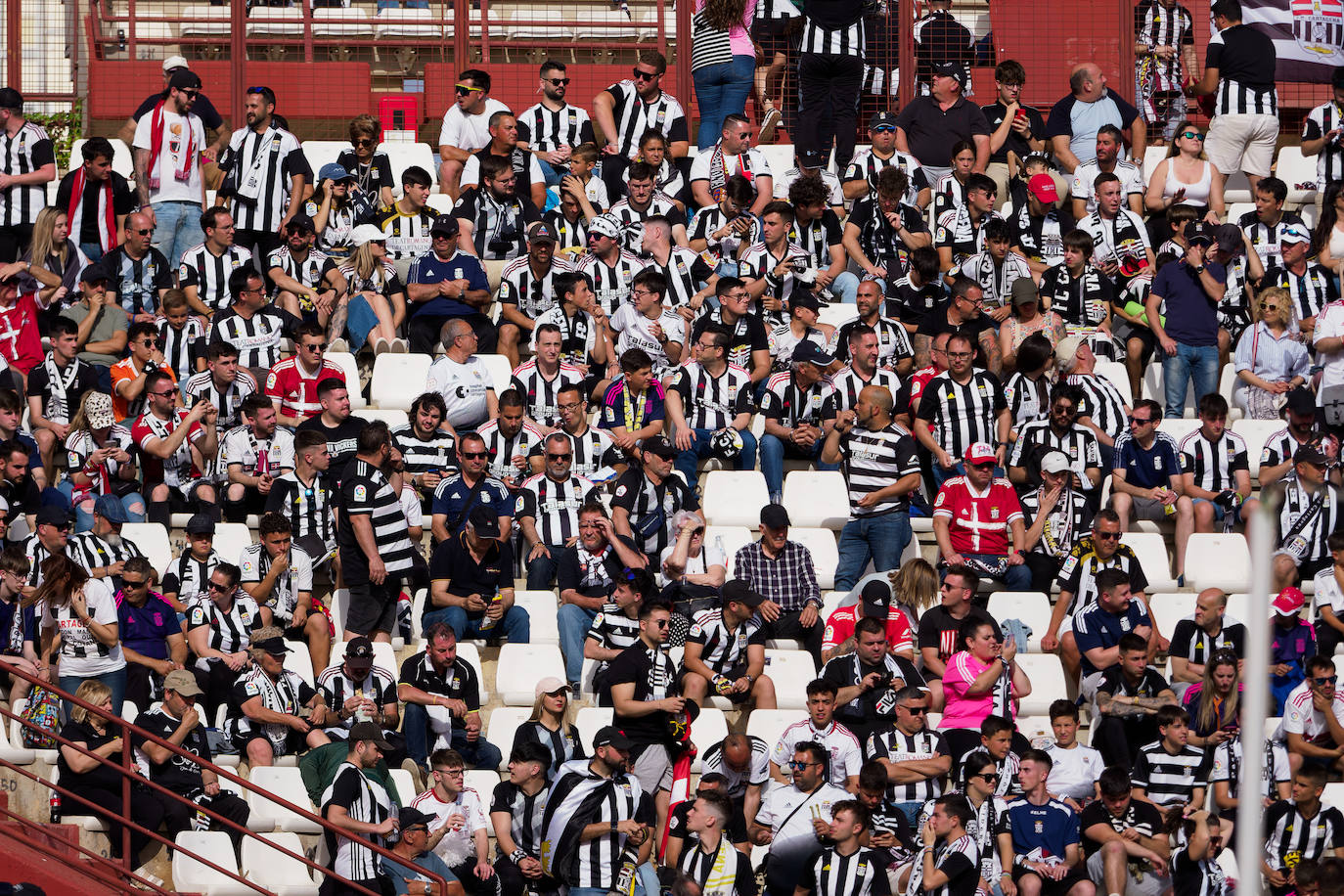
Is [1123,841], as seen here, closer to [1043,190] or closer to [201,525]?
[201,525]

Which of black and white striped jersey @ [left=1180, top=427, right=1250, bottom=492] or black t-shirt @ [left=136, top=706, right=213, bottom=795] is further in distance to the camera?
black and white striped jersey @ [left=1180, top=427, right=1250, bottom=492]

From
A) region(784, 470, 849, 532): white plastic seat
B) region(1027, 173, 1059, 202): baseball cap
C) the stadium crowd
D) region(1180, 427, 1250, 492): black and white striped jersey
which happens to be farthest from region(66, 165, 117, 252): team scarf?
region(1180, 427, 1250, 492): black and white striped jersey

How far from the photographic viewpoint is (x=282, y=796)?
11617 mm

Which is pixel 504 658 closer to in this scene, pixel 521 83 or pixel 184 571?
pixel 184 571

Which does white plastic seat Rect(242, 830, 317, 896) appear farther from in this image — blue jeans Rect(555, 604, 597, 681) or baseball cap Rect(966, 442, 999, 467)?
baseball cap Rect(966, 442, 999, 467)

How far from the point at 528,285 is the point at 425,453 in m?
2.14

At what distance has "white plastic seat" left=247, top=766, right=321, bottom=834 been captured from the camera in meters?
11.6

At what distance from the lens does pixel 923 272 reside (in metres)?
15.1

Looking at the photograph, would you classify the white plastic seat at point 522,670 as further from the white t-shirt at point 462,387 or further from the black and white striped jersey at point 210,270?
the black and white striped jersey at point 210,270

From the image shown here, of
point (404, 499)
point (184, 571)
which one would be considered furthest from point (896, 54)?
point (184, 571)

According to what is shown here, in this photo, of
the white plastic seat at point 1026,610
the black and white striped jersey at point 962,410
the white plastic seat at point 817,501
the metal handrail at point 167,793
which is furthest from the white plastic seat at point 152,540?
the white plastic seat at point 1026,610

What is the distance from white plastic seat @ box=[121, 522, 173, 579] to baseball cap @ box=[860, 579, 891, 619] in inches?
168

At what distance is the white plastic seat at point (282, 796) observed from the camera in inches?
456

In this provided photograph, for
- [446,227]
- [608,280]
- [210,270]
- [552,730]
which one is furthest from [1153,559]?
[210,270]
